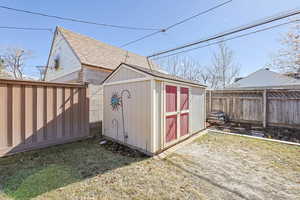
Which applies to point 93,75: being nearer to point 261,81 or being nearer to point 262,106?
point 262,106

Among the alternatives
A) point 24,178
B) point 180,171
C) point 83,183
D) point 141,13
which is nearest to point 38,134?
point 24,178

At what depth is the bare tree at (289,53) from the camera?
6.60 meters

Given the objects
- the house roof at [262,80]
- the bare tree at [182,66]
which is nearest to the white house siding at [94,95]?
the bare tree at [182,66]

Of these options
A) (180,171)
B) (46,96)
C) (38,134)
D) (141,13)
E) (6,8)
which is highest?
(141,13)

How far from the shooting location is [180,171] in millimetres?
2814

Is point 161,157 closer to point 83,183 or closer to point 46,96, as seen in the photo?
point 83,183

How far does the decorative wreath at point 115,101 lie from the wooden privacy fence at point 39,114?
120cm

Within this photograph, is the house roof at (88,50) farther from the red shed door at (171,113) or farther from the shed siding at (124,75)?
the red shed door at (171,113)

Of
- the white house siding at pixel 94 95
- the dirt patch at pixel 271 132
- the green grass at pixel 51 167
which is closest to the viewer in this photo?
the green grass at pixel 51 167

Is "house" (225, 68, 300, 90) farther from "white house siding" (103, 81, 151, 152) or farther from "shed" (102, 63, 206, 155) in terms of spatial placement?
"white house siding" (103, 81, 151, 152)

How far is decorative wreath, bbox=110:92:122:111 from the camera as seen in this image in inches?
183

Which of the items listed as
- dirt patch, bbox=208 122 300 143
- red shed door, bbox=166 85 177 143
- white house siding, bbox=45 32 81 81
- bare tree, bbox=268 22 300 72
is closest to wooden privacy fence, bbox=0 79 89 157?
white house siding, bbox=45 32 81 81

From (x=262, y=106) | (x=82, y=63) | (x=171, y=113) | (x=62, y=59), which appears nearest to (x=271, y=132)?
(x=262, y=106)

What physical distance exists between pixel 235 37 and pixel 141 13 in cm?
511
